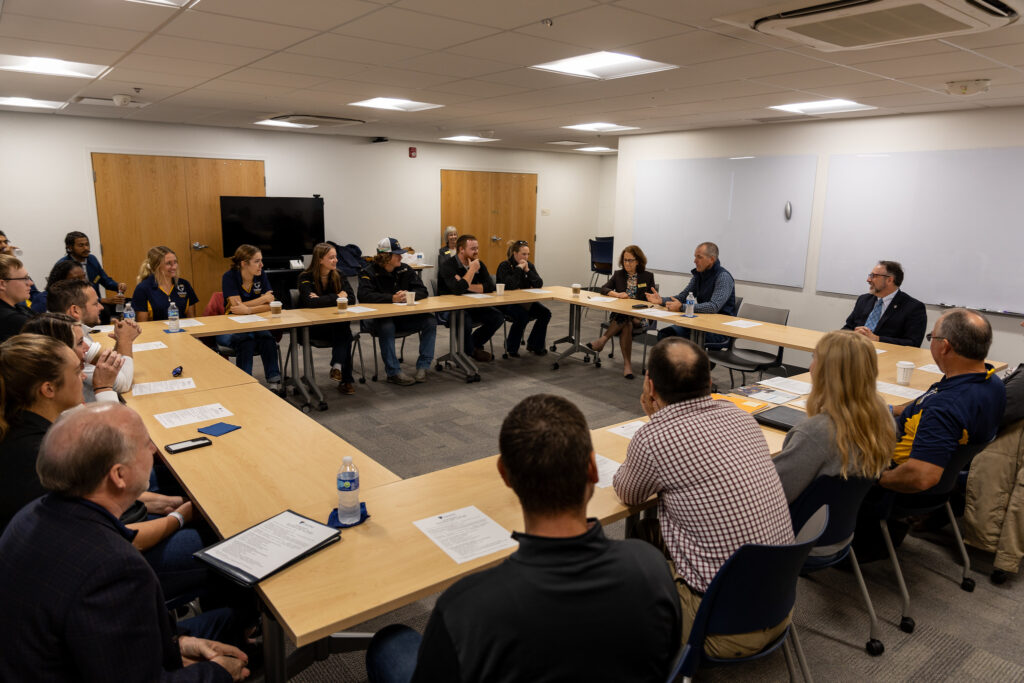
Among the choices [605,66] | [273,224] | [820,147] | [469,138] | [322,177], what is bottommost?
[273,224]

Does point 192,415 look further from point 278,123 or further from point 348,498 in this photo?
point 278,123

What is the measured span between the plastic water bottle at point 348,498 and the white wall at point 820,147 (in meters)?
6.09

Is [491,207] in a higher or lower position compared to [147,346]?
higher

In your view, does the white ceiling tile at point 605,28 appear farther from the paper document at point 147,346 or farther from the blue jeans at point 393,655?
the paper document at point 147,346

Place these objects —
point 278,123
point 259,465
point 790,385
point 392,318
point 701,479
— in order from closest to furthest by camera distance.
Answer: point 701,479 < point 259,465 < point 790,385 < point 392,318 < point 278,123

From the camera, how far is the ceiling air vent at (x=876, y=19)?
8.81ft

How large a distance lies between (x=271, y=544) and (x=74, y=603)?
58cm

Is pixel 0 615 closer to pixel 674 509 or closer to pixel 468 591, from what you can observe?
pixel 468 591

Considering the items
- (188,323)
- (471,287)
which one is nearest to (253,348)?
(188,323)

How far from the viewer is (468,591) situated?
1.09 m

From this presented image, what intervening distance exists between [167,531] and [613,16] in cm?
290

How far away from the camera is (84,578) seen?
1286 millimetres

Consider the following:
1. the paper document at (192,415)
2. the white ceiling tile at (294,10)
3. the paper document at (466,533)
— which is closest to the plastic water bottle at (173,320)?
the paper document at (192,415)

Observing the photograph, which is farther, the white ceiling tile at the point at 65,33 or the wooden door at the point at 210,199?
the wooden door at the point at 210,199
